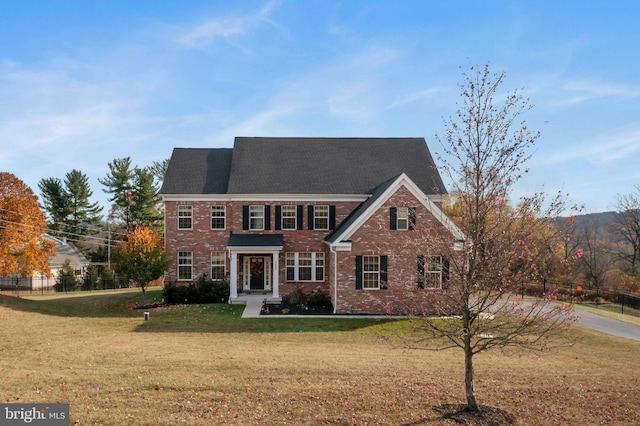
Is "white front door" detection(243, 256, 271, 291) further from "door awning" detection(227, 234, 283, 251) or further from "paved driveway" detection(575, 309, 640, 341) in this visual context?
"paved driveway" detection(575, 309, 640, 341)

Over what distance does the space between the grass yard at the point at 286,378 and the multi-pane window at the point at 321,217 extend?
31.0ft

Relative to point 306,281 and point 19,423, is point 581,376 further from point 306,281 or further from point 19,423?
point 306,281

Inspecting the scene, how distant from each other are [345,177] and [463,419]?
830 inches

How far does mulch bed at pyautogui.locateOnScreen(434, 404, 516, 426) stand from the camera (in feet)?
28.4

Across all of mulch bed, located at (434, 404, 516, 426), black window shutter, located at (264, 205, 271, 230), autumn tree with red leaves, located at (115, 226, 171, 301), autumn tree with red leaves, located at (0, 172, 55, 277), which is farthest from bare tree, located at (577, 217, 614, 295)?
autumn tree with red leaves, located at (0, 172, 55, 277)

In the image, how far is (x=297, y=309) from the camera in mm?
23828

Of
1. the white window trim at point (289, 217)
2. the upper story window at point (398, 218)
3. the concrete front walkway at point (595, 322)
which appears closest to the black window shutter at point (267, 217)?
the white window trim at point (289, 217)

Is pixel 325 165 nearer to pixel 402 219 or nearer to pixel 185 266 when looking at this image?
pixel 402 219

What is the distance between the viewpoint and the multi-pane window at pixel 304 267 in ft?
89.4

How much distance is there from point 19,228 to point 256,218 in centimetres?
1930

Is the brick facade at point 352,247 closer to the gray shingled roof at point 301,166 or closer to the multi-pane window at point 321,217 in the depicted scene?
the multi-pane window at point 321,217

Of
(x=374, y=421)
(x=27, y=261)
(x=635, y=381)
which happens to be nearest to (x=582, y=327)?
(x=635, y=381)

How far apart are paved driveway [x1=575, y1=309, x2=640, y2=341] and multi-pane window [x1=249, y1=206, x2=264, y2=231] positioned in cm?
1772

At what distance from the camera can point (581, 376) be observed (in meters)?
12.3
